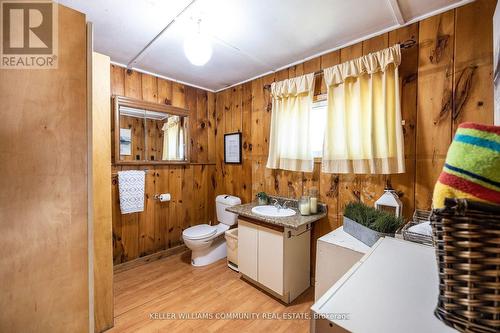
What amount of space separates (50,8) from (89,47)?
6.4 inches

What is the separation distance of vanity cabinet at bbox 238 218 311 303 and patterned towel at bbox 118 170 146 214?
1200 mm

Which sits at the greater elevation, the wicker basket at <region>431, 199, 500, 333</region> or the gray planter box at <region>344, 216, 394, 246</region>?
the wicker basket at <region>431, 199, 500, 333</region>

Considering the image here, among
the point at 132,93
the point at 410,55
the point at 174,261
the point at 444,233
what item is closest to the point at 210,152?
the point at 132,93

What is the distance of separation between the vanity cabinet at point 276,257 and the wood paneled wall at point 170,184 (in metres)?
1.10

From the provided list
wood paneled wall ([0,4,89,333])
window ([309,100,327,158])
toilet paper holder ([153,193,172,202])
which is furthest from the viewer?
toilet paper holder ([153,193,172,202])

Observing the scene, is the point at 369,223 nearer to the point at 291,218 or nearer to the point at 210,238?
the point at 291,218

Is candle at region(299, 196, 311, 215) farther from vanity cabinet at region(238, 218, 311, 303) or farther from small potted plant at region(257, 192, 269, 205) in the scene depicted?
small potted plant at region(257, 192, 269, 205)

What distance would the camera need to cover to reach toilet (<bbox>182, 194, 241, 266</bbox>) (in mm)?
2302

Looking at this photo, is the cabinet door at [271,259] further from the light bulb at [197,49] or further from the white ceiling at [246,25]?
the white ceiling at [246,25]

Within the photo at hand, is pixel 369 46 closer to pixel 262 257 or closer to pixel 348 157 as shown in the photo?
pixel 348 157

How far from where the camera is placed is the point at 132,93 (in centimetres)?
236

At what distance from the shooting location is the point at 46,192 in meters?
0.81

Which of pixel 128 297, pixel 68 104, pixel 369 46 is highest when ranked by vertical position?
pixel 369 46

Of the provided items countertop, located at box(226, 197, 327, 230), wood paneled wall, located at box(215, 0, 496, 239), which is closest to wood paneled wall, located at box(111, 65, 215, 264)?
countertop, located at box(226, 197, 327, 230)
